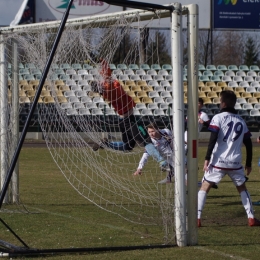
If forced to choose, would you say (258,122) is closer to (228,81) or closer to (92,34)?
(228,81)

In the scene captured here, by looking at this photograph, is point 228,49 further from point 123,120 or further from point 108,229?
point 108,229

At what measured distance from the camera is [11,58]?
10703 mm

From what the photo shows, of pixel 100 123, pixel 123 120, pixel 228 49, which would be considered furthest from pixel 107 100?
pixel 228 49

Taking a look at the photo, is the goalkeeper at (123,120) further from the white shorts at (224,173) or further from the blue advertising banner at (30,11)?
the blue advertising banner at (30,11)

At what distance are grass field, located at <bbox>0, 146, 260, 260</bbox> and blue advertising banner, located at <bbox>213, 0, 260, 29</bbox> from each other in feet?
56.6

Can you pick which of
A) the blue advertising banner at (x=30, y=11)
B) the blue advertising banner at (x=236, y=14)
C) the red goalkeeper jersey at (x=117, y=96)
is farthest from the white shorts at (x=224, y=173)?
the blue advertising banner at (x=236, y=14)

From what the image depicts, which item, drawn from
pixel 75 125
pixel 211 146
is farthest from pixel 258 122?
pixel 211 146

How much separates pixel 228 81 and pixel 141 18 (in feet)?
82.9

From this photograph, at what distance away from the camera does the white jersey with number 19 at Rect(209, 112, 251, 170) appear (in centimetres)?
853

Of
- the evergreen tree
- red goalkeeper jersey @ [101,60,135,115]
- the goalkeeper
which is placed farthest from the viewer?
the evergreen tree

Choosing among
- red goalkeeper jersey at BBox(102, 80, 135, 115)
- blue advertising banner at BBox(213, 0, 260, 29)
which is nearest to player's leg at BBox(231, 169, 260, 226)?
red goalkeeper jersey at BBox(102, 80, 135, 115)

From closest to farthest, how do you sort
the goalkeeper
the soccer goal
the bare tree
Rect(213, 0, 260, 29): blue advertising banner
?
the soccer goal → the goalkeeper → Rect(213, 0, 260, 29): blue advertising banner → the bare tree

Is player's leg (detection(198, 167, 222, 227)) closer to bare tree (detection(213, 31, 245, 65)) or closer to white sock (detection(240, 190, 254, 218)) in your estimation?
white sock (detection(240, 190, 254, 218))

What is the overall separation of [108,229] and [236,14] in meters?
22.1
